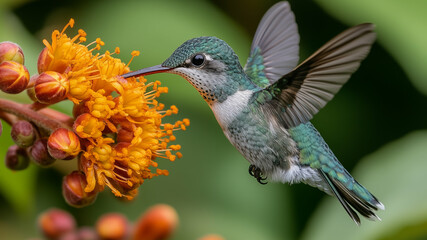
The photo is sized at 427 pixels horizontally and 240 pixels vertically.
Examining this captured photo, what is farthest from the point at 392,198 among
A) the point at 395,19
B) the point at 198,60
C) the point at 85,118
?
the point at 85,118

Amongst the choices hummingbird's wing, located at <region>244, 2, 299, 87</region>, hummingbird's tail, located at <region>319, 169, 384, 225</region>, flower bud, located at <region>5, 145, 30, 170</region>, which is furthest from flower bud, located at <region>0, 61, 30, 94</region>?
hummingbird's tail, located at <region>319, 169, 384, 225</region>

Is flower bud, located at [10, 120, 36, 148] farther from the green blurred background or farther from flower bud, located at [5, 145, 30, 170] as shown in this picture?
the green blurred background

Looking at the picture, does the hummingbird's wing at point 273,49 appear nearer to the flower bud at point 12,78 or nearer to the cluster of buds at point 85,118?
the cluster of buds at point 85,118

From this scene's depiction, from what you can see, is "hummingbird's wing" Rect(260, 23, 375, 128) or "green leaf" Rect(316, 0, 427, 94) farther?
"green leaf" Rect(316, 0, 427, 94)

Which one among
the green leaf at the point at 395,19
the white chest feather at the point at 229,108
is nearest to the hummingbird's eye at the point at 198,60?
the white chest feather at the point at 229,108

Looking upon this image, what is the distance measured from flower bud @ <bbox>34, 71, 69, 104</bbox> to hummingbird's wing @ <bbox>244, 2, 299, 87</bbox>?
86cm

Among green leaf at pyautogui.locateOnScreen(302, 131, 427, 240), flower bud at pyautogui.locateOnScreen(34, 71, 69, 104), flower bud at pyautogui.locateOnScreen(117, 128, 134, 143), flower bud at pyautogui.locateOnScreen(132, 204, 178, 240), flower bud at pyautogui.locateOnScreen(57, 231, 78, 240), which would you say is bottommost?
green leaf at pyautogui.locateOnScreen(302, 131, 427, 240)

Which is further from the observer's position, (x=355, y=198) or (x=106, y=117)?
(x=355, y=198)

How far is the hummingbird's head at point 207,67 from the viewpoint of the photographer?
1.89 metres

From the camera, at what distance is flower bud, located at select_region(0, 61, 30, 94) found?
5.75 feet

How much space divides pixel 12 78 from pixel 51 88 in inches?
4.7

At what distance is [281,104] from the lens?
1994mm

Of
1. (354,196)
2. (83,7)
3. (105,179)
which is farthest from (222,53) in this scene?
(83,7)

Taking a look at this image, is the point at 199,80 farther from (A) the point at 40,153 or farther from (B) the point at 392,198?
(B) the point at 392,198
